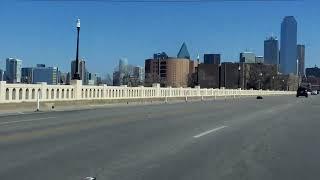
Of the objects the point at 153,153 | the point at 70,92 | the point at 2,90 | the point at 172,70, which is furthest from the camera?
the point at 172,70

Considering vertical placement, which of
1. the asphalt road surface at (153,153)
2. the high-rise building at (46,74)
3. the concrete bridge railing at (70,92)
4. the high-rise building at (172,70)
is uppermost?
the high-rise building at (172,70)

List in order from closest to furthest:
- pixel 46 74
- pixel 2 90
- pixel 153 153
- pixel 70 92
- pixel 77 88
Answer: pixel 153 153
pixel 2 90
pixel 70 92
pixel 77 88
pixel 46 74

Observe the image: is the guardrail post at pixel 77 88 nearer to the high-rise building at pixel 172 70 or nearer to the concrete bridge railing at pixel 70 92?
the concrete bridge railing at pixel 70 92

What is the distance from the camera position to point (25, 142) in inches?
623

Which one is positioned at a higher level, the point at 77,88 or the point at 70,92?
the point at 77,88

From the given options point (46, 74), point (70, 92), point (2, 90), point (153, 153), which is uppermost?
point (46, 74)

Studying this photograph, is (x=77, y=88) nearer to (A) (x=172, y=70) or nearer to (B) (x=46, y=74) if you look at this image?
(B) (x=46, y=74)

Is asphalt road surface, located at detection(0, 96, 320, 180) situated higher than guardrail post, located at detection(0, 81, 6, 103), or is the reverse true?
guardrail post, located at detection(0, 81, 6, 103)

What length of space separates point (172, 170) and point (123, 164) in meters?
1.15

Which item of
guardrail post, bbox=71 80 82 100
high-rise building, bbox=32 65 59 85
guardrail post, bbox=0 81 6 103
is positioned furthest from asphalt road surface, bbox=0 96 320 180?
high-rise building, bbox=32 65 59 85

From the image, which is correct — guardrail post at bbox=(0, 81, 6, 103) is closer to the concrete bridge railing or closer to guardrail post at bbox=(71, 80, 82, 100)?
the concrete bridge railing

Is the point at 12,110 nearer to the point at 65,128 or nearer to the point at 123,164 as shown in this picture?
the point at 65,128

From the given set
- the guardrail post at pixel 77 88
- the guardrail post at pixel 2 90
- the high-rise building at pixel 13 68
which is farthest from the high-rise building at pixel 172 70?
the guardrail post at pixel 2 90

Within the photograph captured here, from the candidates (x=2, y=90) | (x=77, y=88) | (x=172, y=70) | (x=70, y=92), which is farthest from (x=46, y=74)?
(x=172, y=70)
